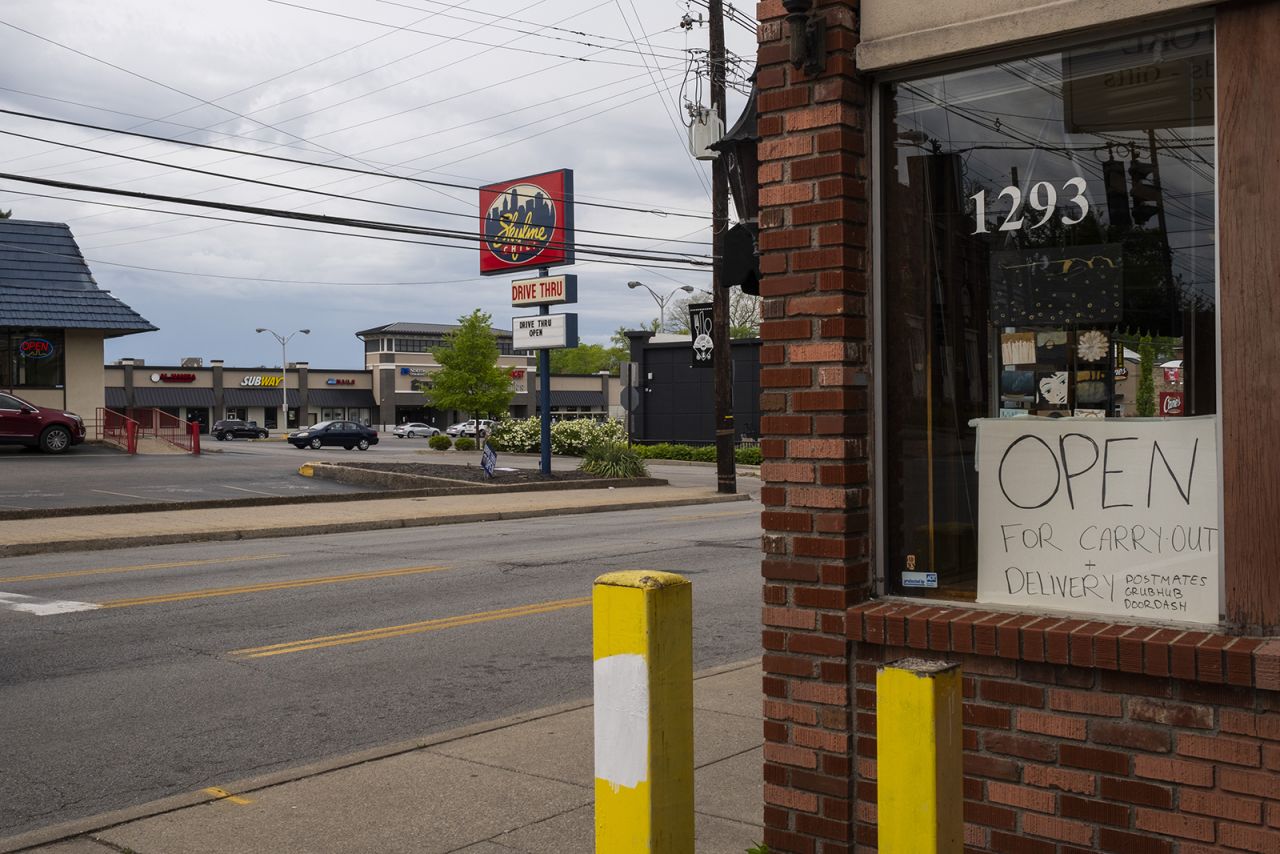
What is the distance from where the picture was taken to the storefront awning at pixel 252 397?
9319cm

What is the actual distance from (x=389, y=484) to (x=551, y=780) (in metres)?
24.3

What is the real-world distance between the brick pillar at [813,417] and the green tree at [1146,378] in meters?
0.91

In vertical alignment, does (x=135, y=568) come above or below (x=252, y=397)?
below

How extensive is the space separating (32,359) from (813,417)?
4030 cm

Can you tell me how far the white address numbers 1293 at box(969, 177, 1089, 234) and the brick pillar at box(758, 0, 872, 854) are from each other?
405 millimetres

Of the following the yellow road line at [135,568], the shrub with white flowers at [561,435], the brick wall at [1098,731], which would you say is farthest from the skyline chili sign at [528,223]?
the brick wall at [1098,731]

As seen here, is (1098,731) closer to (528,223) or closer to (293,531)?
(293,531)

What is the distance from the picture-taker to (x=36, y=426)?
34000 mm

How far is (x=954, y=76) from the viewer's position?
4.28 meters

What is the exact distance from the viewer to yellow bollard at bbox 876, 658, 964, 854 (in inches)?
89.4

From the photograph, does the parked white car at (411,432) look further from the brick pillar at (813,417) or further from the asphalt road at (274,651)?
the brick pillar at (813,417)

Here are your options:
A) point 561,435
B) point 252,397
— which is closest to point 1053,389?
point 561,435

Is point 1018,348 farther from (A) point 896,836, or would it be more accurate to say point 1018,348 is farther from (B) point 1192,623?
(A) point 896,836

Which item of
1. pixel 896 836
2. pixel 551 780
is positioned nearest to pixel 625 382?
pixel 551 780
